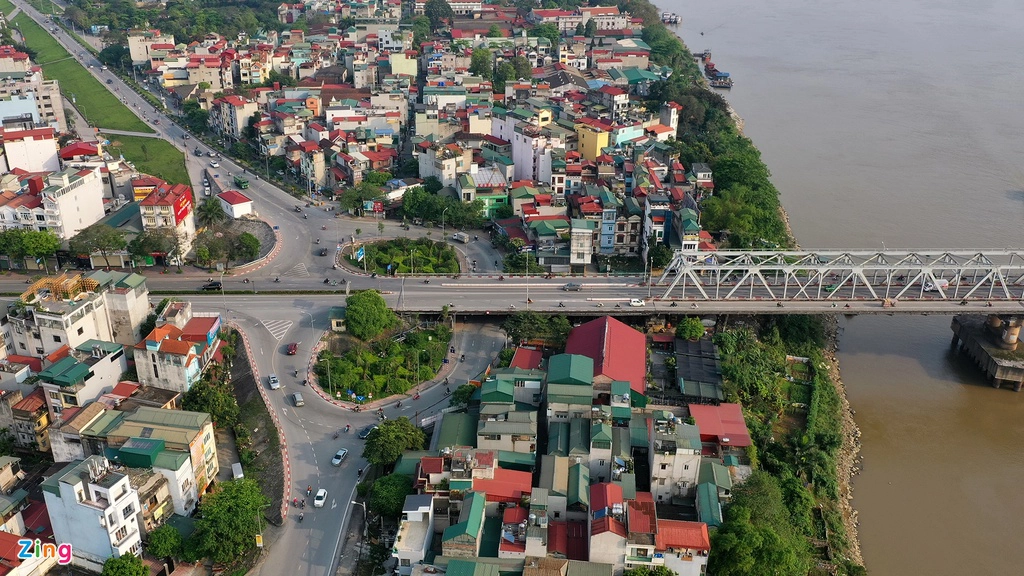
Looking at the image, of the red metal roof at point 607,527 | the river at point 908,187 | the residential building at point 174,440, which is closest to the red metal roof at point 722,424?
the river at point 908,187

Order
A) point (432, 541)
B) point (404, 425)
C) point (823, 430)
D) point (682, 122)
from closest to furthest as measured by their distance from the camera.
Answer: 1. point (432, 541)
2. point (404, 425)
3. point (823, 430)
4. point (682, 122)

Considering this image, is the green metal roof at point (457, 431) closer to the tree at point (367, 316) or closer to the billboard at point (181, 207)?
the tree at point (367, 316)

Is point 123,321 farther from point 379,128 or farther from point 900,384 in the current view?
point 900,384

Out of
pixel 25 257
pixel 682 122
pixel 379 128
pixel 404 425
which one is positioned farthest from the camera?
pixel 682 122

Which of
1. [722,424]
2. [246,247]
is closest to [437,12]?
[246,247]

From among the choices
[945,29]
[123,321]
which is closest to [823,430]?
[123,321]

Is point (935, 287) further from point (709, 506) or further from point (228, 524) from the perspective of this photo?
point (228, 524)
